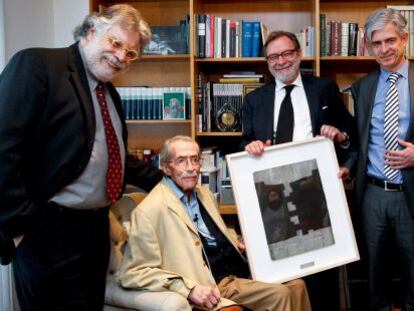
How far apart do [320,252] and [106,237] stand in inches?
41.2

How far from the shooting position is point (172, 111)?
12.1 ft

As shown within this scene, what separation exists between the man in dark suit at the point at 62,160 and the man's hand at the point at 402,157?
4.28ft

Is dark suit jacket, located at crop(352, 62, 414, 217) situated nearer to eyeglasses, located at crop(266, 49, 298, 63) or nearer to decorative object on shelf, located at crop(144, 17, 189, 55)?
eyeglasses, located at crop(266, 49, 298, 63)

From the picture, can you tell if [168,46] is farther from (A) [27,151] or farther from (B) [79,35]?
(A) [27,151]

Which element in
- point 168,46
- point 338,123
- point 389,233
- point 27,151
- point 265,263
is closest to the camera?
point 27,151

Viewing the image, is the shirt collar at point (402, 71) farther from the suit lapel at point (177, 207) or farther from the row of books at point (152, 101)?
the row of books at point (152, 101)

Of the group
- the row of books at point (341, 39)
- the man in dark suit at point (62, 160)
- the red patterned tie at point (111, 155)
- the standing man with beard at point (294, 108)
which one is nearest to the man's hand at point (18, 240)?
the man in dark suit at point (62, 160)

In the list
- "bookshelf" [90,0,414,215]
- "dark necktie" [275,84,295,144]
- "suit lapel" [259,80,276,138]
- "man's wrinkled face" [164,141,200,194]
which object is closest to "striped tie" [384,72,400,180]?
"dark necktie" [275,84,295,144]

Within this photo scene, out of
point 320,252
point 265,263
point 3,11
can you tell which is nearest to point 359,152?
point 320,252

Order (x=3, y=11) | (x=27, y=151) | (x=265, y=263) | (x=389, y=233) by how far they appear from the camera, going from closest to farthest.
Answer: (x=27, y=151) < (x=265, y=263) < (x=389, y=233) < (x=3, y=11)

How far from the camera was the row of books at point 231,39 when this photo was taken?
3.52m

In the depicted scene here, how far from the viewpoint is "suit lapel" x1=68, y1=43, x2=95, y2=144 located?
1815mm

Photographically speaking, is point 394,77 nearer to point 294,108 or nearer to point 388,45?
point 388,45

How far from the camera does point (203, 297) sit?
6.82 feet
